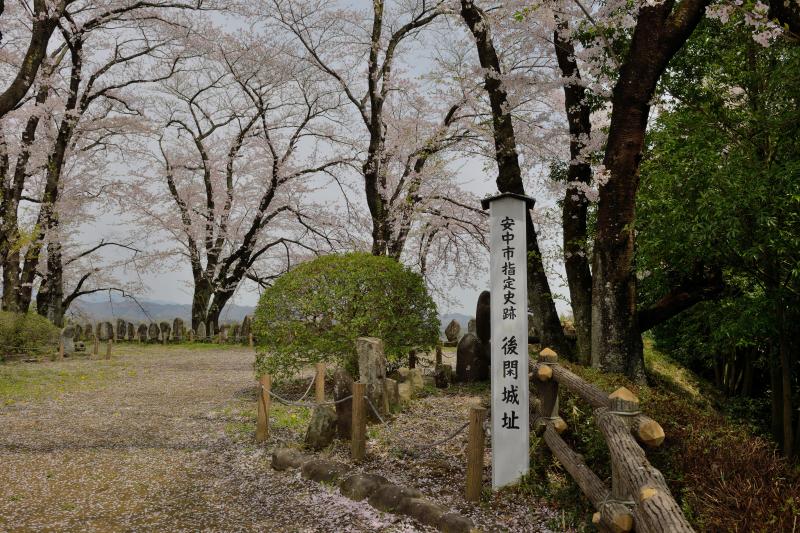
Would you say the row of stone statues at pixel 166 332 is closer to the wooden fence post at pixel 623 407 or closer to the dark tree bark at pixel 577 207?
the dark tree bark at pixel 577 207

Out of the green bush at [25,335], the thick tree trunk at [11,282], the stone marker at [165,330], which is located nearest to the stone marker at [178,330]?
the stone marker at [165,330]

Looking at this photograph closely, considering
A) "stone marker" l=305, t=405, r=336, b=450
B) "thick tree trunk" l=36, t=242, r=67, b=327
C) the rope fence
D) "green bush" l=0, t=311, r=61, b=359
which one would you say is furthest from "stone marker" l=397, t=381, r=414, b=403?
"thick tree trunk" l=36, t=242, r=67, b=327

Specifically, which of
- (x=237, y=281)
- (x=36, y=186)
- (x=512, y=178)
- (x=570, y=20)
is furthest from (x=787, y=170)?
(x=36, y=186)

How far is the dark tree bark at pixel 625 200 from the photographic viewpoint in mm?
7762

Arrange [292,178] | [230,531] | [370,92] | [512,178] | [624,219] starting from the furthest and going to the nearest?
[292,178], [370,92], [512,178], [624,219], [230,531]

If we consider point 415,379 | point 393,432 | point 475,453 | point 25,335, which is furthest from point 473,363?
point 25,335

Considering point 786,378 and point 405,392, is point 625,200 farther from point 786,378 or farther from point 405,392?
point 405,392

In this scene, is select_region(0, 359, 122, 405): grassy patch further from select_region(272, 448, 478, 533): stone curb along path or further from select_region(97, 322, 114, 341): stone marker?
select_region(97, 322, 114, 341): stone marker

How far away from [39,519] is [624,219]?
300 inches

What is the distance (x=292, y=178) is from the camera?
21.3 m

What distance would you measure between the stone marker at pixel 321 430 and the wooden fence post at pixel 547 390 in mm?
2691

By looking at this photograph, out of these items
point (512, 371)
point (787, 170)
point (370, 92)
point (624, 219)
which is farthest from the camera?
point (370, 92)

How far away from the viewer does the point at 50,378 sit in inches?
520

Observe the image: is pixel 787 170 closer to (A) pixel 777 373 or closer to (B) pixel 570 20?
(A) pixel 777 373
